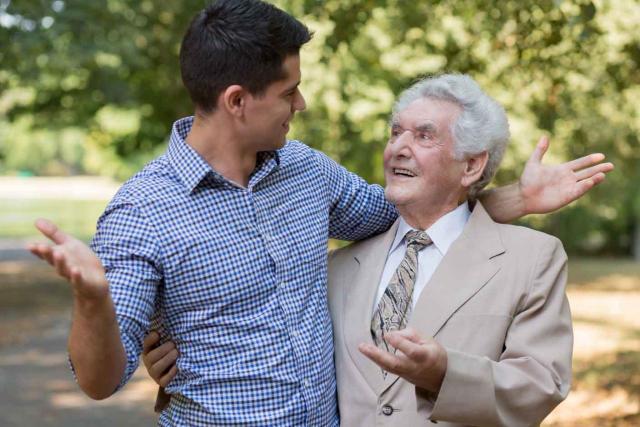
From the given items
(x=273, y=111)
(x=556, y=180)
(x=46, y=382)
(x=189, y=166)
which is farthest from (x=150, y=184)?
(x=46, y=382)

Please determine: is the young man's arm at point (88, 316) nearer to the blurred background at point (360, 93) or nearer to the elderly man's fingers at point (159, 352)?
the elderly man's fingers at point (159, 352)

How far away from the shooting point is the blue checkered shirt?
7.55 ft

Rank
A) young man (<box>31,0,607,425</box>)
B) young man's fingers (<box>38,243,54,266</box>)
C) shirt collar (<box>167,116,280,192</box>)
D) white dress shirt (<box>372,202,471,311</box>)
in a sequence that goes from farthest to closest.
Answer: white dress shirt (<box>372,202,471,311</box>)
shirt collar (<box>167,116,280,192</box>)
young man (<box>31,0,607,425</box>)
young man's fingers (<box>38,243,54,266</box>)

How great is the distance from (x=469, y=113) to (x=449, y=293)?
57 centimetres

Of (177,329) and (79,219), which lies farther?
(79,219)

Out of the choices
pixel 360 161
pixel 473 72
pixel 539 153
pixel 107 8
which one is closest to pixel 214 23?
pixel 539 153

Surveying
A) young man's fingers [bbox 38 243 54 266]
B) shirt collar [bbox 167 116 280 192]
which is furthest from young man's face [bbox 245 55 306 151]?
young man's fingers [bbox 38 243 54 266]

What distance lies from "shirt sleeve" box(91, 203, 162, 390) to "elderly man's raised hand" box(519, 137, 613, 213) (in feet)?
4.23

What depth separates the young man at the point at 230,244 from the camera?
234cm

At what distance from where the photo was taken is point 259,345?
8.06 ft

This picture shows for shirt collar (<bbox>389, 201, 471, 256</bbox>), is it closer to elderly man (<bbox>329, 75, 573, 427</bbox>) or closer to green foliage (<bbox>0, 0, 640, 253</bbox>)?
elderly man (<bbox>329, 75, 573, 427</bbox>)

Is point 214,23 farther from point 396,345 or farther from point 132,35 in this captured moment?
point 132,35

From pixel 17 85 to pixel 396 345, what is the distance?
10.9 m

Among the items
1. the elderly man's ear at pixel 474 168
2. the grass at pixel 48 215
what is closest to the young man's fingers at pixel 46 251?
the elderly man's ear at pixel 474 168
